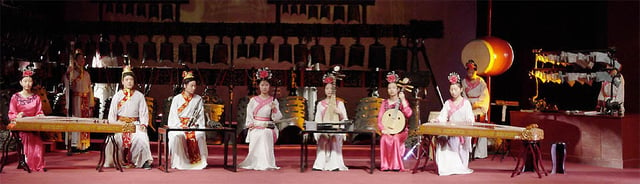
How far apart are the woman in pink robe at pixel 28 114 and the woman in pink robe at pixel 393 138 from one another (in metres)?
3.65

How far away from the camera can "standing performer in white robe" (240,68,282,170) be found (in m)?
8.29

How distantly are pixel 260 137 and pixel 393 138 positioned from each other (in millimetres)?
1478

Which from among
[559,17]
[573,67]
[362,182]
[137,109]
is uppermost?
[559,17]

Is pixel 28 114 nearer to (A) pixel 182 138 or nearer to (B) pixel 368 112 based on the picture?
(A) pixel 182 138

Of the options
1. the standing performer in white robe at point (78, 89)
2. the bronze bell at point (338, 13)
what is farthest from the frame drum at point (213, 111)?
the bronze bell at point (338, 13)

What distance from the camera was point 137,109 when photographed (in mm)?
8234

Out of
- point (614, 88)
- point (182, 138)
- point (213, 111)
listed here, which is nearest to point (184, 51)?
point (213, 111)

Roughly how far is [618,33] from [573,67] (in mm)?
728

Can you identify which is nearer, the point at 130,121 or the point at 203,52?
the point at 130,121

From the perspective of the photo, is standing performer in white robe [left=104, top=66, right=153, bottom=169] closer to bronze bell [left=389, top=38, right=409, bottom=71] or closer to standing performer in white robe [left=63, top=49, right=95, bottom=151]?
standing performer in white robe [left=63, top=49, right=95, bottom=151]

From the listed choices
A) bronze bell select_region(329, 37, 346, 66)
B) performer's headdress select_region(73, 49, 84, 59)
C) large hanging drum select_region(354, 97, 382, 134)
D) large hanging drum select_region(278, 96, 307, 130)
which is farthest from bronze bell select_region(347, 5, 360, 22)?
performer's headdress select_region(73, 49, 84, 59)

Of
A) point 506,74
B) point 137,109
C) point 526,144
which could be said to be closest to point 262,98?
point 137,109

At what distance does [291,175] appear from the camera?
7.78m

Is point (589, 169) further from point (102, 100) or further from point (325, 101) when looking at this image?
point (102, 100)
